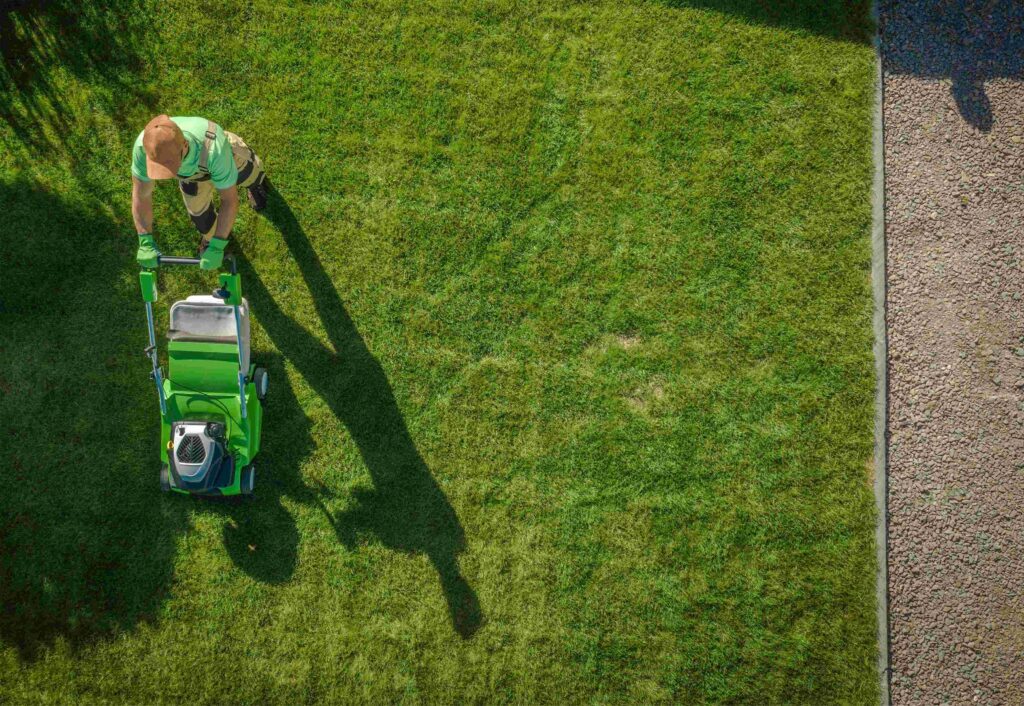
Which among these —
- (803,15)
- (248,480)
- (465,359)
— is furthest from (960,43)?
(248,480)

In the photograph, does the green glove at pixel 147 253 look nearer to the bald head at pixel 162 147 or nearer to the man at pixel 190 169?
the man at pixel 190 169

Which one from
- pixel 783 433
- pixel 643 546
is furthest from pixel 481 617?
pixel 783 433

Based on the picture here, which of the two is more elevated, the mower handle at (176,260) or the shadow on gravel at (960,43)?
the shadow on gravel at (960,43)

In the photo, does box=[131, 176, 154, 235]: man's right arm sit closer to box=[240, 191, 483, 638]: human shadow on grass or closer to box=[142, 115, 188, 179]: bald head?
box=[142, 115, 188, 179]: bald head

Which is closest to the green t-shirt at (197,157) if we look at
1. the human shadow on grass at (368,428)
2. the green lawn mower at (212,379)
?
the green lawn mower at (212,379)

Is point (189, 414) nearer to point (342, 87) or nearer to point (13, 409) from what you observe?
point (13, 409)

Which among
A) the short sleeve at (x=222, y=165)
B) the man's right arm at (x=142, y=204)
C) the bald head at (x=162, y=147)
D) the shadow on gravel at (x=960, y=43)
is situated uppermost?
the shadow on gravel at (x=960, y=43)

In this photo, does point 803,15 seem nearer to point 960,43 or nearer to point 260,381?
point 960,43
